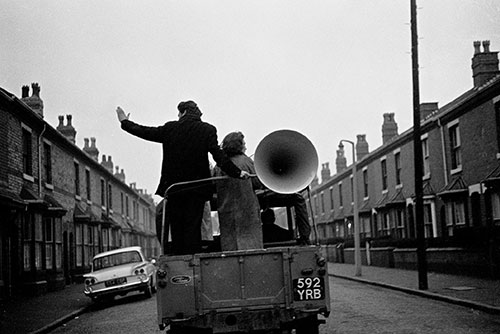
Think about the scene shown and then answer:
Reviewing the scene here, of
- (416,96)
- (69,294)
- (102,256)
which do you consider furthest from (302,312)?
(69,294)

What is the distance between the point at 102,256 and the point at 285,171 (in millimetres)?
14496

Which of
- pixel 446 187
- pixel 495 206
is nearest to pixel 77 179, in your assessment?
pixel 446 187

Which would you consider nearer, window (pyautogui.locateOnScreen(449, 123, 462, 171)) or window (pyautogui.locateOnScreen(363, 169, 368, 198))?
window (pyautogui.locateOnScreen(449, 123, 462, 171))

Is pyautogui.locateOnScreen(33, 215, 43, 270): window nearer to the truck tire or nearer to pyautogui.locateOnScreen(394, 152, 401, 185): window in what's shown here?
the truck tire

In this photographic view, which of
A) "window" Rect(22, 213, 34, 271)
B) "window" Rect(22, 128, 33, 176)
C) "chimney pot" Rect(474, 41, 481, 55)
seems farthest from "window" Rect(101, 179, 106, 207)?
"chimney pot" Rect(474, 41, 481, 55)

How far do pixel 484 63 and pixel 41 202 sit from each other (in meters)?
17.3

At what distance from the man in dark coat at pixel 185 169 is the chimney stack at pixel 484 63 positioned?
20.8 meters

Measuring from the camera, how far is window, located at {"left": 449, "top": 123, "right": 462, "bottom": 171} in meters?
26.1

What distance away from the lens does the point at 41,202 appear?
22047 mm

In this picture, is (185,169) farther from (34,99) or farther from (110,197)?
(110,197)

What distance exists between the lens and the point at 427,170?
2973 centimetres

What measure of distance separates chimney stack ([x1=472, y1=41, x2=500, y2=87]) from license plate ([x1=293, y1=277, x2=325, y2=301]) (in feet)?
68.2

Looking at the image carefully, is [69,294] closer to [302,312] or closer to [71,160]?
[71,160]

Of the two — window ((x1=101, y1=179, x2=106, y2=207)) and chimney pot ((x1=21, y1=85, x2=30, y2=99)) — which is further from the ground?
chimney pot ((x1=21, y1=85, x2=30, y2=99))
